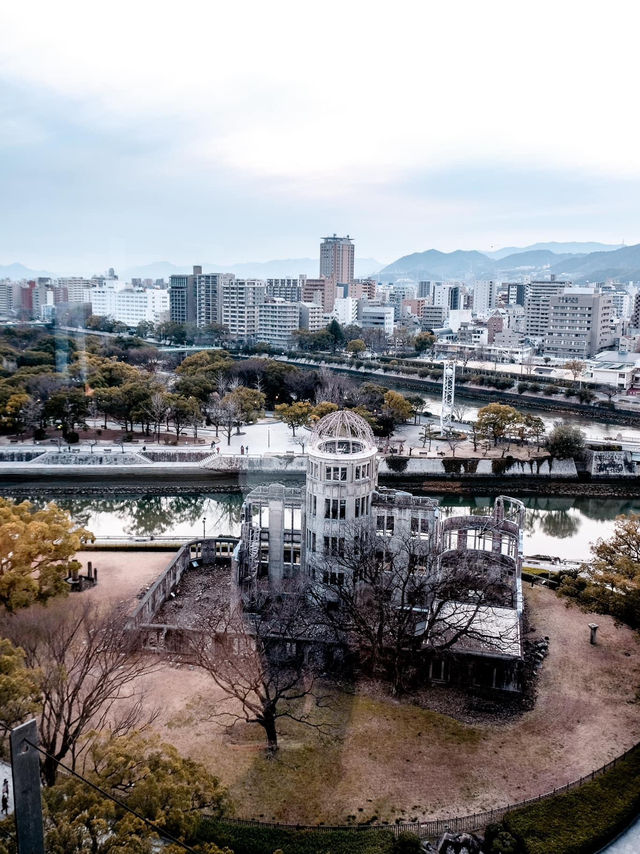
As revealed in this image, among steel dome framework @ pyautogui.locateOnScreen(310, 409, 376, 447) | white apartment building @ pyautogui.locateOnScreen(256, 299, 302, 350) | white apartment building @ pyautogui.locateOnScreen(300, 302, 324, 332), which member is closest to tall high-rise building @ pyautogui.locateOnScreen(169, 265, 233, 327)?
white apartment building @ pyautogui.locateOnScreen(256, 299, 302, 350)

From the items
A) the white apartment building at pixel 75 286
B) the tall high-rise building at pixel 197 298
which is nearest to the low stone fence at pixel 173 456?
the tall high-rise building at pixel 197 298

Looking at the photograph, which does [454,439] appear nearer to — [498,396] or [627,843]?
[498,396]

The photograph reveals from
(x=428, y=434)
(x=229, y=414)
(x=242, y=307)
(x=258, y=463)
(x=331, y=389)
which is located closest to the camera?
(x=258, y=463)

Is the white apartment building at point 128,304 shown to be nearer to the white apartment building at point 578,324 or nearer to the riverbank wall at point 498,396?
the riverbank wall at point 498,396

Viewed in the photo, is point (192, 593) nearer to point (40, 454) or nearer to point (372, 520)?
point (372, 520)

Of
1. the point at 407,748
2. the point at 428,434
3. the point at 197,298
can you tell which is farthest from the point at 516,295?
the point at 407,748

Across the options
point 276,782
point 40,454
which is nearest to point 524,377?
point 40,454
